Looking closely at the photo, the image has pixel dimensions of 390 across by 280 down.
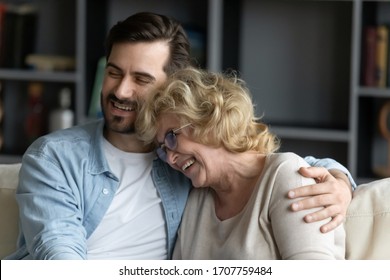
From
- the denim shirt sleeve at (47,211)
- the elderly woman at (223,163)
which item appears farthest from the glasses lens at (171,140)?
the denim shirt sleeve at (47,211)

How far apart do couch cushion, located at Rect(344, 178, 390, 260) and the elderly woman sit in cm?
8

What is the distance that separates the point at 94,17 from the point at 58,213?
2.45 m

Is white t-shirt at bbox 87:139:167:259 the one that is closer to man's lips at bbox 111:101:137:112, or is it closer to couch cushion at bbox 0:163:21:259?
man's lips at bbox 111:101:137:112

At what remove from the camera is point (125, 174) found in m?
2.29

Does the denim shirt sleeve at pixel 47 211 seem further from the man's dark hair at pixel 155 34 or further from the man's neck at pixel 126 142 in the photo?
the man's dark hair at pixel 155 34

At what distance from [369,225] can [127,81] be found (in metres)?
0.71

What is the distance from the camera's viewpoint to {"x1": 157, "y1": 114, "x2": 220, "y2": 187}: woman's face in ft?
7.00

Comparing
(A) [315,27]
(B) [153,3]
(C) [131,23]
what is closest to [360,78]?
(A) [315,27]

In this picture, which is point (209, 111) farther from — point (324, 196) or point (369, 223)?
point (369, 223)

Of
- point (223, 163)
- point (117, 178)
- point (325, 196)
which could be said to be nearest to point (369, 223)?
point (325, 196)

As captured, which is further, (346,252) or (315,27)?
(315,27)
